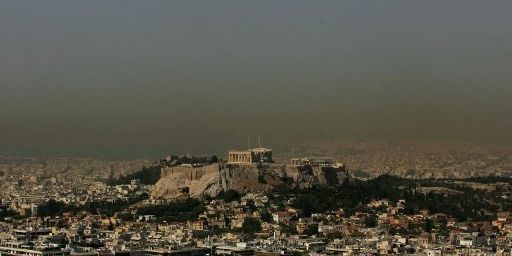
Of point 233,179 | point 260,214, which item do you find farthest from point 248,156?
point 260,214

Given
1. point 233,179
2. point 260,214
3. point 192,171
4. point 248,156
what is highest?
point 248,156

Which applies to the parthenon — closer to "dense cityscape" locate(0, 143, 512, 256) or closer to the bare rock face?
"dense cityscape" locate(0, 143, 512, 256)

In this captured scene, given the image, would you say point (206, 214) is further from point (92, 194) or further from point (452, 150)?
point (452, 150)

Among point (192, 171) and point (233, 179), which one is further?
point (192, 171)

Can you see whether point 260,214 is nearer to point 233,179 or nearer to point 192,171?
point 233,179

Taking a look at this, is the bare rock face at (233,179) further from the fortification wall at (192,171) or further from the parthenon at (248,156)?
the parthenon at (248,156)

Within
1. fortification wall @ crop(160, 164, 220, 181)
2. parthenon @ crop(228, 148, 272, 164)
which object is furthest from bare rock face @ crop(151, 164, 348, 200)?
parthenon @ crop(228, 148, 272, 164)

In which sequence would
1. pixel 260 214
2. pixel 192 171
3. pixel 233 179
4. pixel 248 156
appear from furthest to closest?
1. pixel 248 156
2. pixel 192 171
3. pixel 233 179
4. pixel 260 214

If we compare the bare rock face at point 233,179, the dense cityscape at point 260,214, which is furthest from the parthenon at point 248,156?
the bare rock face at point 233,179
